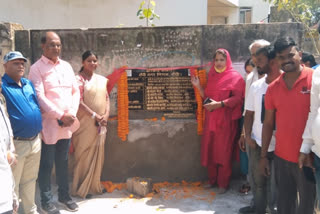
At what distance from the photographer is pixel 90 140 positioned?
4184 millimetres

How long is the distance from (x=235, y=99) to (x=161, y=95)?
1.13 metres

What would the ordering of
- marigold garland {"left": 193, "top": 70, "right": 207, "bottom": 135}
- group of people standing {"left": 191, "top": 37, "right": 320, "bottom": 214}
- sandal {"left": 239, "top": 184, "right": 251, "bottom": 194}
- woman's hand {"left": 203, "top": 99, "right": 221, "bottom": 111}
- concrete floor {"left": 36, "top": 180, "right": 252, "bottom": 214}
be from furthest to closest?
1. marigold garland {"left": 193, "top": 70, "right": 207, "bottom": 135}
2. sandal {"left": 239, "top": 184, "right": 251, "bottom": 194}
3. woman's hand {"left": 203, "top": 99, "right": 221, "bottom": 111}
4. concrete floor {"left": 36, "top": 180, "right": 252, "bottom": 214}
5. group of people standing {"left": 191, "top": 37, "right": 320, "bottom": 214}

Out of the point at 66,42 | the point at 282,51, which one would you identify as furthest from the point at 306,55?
the point at 66,42

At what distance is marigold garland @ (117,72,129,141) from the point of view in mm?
4559

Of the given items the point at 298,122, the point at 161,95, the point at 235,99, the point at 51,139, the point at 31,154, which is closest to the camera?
the point at 298,122

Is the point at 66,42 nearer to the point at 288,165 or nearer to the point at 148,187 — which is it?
the point at 148,187

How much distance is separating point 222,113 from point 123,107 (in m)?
1.48

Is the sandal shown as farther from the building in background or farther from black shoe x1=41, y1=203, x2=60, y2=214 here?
the building in background

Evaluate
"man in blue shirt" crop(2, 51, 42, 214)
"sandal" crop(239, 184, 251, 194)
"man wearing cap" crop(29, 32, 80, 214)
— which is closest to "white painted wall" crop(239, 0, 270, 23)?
"sandal" crop(239, 184, 251, 194)

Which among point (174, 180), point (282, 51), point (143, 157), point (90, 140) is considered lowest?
point (174, 180)

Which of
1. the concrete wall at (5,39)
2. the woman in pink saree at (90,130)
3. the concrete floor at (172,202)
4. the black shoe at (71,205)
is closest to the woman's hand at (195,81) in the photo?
the woman in pink saree at (90,130)

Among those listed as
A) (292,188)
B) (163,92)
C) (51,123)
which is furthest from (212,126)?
(51,123)

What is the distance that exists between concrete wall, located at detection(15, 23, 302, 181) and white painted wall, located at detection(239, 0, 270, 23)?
12385mm

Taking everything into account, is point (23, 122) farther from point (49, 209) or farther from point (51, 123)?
point (49, 209)
